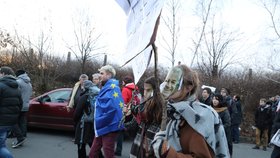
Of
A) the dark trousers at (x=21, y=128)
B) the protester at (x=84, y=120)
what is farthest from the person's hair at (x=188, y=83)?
the dark trousers at (x=21, y=128)

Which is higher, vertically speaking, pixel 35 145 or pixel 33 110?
pixel 33 110

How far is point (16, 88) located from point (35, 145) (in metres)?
2.78

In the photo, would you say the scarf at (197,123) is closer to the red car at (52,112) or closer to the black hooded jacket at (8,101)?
the black hooded jacket at (8,101)

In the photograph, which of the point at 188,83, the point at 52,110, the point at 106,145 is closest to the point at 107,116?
the point at 106,145

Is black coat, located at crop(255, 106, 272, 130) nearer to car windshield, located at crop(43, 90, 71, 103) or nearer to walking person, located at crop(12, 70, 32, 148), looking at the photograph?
car windshield, located at crop(43, 90, 71, 103)

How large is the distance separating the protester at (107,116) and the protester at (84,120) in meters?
0.70

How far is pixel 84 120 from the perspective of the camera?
6145 mm

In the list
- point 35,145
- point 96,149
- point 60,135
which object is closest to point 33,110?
point 60,135

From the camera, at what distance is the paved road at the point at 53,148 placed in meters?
7.75

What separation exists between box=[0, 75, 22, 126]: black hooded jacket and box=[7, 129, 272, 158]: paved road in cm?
172

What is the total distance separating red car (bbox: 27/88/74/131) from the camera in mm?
9703

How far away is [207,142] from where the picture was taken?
220 centimetres

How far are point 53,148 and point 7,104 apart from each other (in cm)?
273

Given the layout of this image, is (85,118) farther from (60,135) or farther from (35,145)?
(60,135)
